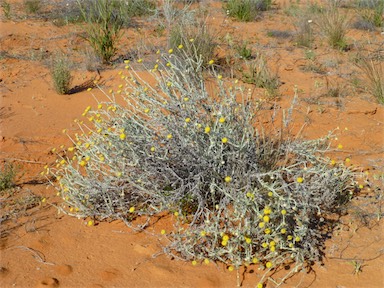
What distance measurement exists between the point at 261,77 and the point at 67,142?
8.32 feet

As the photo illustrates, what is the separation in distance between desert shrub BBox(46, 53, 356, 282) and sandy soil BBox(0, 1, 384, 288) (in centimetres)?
13

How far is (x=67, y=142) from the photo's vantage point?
467 centimetres

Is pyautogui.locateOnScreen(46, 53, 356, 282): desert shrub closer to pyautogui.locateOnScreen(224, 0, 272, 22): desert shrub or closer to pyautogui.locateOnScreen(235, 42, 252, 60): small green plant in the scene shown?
pyautogui.locateOnScreen(235, 42, 252, 60): small green plant

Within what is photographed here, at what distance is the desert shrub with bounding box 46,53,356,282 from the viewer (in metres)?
2.88

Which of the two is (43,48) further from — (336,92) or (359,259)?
(359,259)

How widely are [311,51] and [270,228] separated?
486 centimetres

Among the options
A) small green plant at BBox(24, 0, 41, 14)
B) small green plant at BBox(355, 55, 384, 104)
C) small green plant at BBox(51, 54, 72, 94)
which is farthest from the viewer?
small green plant at BBox(24, 0, 41, 14)

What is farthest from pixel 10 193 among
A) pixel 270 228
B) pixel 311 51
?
pixel 311 51

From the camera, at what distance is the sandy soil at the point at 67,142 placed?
2869 mm

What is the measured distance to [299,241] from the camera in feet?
9.78

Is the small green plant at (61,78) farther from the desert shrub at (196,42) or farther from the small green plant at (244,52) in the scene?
the small green plant at (244,52)

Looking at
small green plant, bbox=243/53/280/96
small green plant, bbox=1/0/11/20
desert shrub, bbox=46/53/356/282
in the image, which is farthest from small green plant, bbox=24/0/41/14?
desert shrub, bbox=46/53/356/282

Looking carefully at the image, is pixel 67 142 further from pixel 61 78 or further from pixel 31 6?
pixel 31 6

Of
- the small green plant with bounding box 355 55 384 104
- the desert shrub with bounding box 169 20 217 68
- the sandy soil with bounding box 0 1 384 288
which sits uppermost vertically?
the desert shrub with bounding box 169 20 217 68
